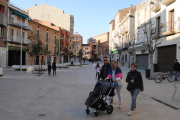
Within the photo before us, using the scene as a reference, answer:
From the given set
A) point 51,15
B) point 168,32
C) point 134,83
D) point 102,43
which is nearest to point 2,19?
point 168,32

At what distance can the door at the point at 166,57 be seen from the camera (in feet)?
61.6

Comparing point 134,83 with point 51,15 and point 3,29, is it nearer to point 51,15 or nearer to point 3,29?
point 3,29

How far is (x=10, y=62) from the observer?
114 ft

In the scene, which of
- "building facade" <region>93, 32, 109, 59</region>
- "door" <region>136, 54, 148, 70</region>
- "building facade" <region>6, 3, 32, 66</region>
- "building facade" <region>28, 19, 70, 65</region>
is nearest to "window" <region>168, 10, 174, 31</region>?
"door" <region>136, 54, 148, 70</region>

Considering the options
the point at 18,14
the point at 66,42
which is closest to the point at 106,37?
the point at 66,42

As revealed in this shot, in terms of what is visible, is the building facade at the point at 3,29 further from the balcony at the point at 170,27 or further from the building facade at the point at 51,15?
the building facade at the point at 51,15

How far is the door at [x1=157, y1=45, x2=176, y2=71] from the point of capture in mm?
18781

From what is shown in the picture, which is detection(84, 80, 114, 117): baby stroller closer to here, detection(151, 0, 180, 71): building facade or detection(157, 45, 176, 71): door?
detection(151, 0, 180, 71): building facade

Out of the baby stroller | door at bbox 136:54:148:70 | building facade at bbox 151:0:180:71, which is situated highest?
building facade at bbox 151:0:180:71

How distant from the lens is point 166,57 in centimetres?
2025

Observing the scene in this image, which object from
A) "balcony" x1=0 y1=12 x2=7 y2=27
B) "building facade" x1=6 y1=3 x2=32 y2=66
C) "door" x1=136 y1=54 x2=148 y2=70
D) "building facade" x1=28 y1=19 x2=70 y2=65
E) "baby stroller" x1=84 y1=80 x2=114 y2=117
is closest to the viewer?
"baby stroller" x1=84 y1=80 x2=114 y2=117

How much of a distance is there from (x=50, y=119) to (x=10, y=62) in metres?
32.8

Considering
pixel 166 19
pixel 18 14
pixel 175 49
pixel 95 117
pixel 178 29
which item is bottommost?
pixel 95 117

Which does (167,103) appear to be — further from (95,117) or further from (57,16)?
(57,16)
